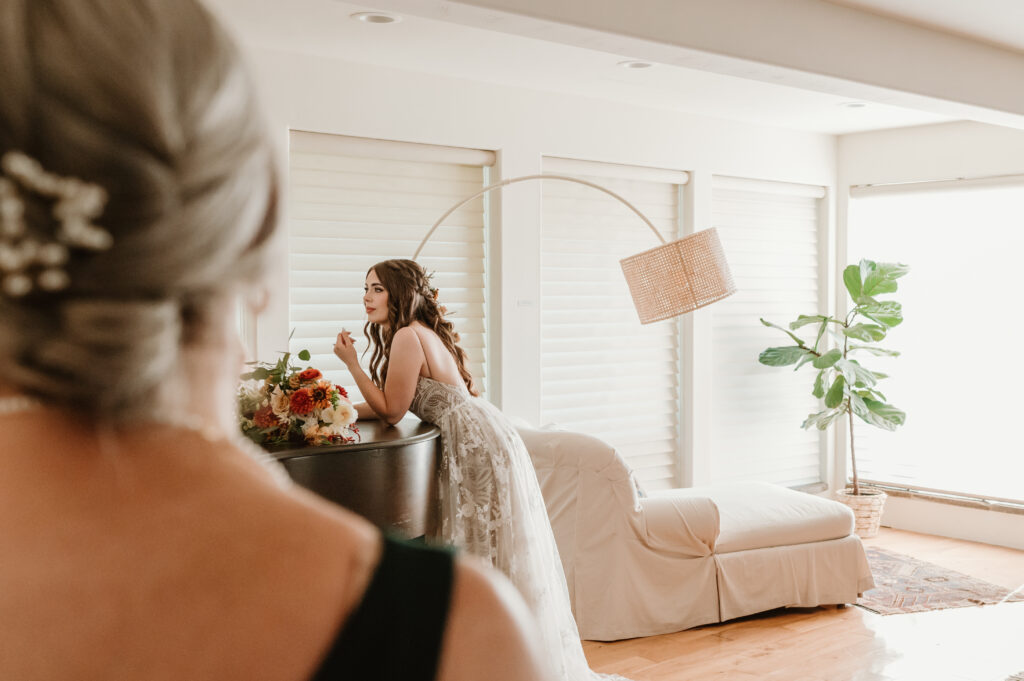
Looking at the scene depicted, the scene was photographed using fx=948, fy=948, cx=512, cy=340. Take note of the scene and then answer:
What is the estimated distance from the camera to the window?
6.36 meters

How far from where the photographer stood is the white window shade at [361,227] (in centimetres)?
480

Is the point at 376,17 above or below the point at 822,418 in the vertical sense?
above

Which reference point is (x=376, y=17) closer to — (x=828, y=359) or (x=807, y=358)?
(x=828, y=359)

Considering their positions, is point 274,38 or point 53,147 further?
point 274,38

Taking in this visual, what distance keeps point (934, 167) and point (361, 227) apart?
164 inches

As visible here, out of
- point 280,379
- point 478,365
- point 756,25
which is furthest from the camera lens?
point 478,365

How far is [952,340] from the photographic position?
6621mm

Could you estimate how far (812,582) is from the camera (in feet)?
15.7

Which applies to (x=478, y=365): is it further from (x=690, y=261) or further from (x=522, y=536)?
(x=522, y=536)

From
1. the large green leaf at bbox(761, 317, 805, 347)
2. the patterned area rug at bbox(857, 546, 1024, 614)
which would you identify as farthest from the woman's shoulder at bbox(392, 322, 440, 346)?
the large green leaf at bbox(761, 317, 805, 347)

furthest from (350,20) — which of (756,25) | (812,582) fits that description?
(812,582)

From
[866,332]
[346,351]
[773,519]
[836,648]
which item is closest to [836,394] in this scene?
[866,332]

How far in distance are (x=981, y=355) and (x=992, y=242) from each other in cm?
77

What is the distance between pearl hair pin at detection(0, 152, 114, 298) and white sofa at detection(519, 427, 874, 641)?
3.95m
